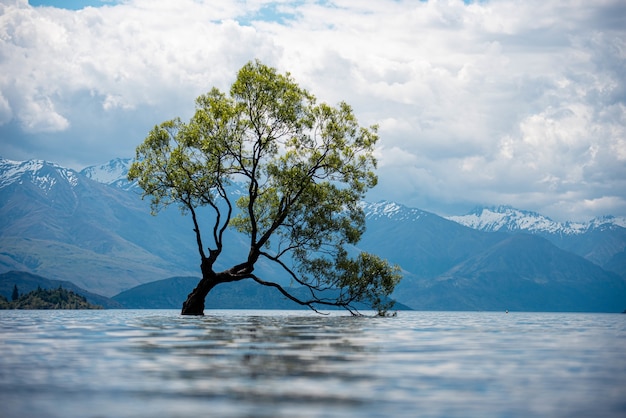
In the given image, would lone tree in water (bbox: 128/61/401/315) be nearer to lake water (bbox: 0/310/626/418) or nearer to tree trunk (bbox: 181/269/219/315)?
tree trunk (bbox: 181/269/219/315)

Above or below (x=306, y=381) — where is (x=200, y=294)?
above

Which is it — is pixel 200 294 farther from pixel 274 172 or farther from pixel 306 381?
pixel 306 381

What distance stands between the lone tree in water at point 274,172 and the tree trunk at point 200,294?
17cm

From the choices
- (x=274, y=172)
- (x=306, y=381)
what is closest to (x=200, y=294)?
(x=274, y=172)

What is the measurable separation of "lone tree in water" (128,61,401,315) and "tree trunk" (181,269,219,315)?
0.17m

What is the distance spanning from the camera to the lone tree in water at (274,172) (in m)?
69.7

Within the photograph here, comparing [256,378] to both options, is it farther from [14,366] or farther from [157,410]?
[14,366]

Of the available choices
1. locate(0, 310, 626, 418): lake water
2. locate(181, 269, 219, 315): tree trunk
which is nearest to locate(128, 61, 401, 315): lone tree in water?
locate(181, 269, 219, 315): tree trunk

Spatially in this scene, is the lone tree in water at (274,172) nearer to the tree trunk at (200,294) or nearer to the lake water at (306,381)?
the tree trunk at (200,294)

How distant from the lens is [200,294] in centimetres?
7544

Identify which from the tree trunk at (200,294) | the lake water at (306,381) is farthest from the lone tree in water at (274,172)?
the lake water at (306,381)

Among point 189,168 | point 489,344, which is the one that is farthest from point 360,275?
point 489,344

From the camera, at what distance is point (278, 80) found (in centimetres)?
6981

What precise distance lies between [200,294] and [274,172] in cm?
1561
